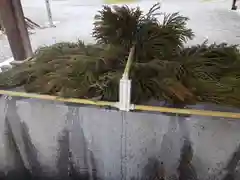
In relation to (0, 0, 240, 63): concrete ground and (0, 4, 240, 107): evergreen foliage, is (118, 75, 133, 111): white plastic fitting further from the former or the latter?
(0, 0, 240, 63): concrete ground

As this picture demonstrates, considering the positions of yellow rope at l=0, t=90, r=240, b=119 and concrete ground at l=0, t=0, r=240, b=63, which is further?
concrete ground at l=0, t=0, r=240, b=63

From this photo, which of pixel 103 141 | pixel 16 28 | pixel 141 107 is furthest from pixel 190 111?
pixel 16 28

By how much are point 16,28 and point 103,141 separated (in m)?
0.65

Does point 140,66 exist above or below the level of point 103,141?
above

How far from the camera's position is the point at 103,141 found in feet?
2.26

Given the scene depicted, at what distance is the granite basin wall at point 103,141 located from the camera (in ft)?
2.07

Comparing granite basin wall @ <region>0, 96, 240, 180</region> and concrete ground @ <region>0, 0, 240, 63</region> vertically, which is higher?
concrete ground @ <region>0, 0, 240, 63</region>

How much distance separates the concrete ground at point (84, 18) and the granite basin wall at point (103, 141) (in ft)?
1.39

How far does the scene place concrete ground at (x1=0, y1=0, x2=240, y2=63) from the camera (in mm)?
1057

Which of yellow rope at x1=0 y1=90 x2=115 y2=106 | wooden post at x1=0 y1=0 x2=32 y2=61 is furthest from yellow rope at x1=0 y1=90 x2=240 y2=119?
wooden post at x1=0 y1=0 x2=32 y2=61

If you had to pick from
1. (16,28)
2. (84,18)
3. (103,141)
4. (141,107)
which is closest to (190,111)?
(141,107)

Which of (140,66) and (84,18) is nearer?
(140,66)

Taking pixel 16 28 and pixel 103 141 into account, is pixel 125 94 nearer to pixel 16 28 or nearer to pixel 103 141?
pixel 103 141

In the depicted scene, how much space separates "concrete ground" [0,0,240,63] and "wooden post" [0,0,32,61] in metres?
0.03
